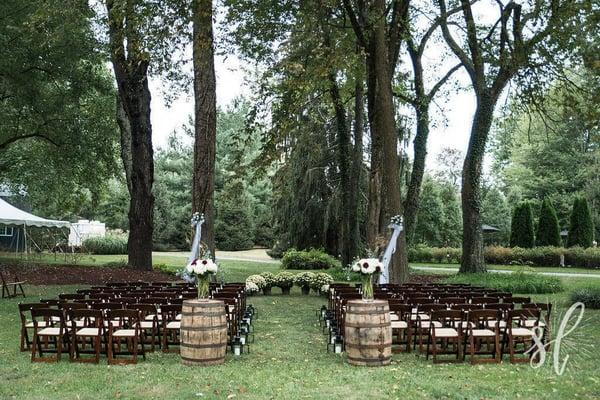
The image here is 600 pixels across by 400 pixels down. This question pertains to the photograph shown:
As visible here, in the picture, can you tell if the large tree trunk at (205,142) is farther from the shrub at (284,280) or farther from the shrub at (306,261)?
the shrub at (306,261)

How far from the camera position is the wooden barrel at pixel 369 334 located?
8.05 metres

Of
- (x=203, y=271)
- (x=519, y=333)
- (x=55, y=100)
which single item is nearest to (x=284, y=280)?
(x=203, y=271)

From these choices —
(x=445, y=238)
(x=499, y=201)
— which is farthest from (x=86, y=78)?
(x=499, y=201)

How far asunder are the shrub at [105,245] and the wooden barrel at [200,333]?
36087mm

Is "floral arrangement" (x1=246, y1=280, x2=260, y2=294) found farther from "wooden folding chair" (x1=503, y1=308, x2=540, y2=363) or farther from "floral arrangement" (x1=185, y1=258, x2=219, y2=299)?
"wooden folding chair" (x1=503, y1=308, x2=540, y2=363)

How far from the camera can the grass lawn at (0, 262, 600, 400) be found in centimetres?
661

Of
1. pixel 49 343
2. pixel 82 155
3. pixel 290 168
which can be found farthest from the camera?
pixel 290 168

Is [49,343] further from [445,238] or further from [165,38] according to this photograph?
[445,238]

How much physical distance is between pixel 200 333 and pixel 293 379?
1.51 meters

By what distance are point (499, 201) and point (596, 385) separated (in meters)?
41.7

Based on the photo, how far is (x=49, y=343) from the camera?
30.7 feet

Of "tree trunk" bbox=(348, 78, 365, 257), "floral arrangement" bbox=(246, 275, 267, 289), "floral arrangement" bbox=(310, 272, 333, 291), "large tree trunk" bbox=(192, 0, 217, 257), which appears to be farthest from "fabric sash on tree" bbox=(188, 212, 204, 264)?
"tree trunk" bbox=(348, 78, 365, 257)

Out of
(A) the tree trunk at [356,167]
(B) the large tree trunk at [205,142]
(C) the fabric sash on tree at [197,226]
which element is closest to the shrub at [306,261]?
(A) the tree trunk at [356,167]

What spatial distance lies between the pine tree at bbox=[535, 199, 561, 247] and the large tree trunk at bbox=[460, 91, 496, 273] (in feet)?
50.9
